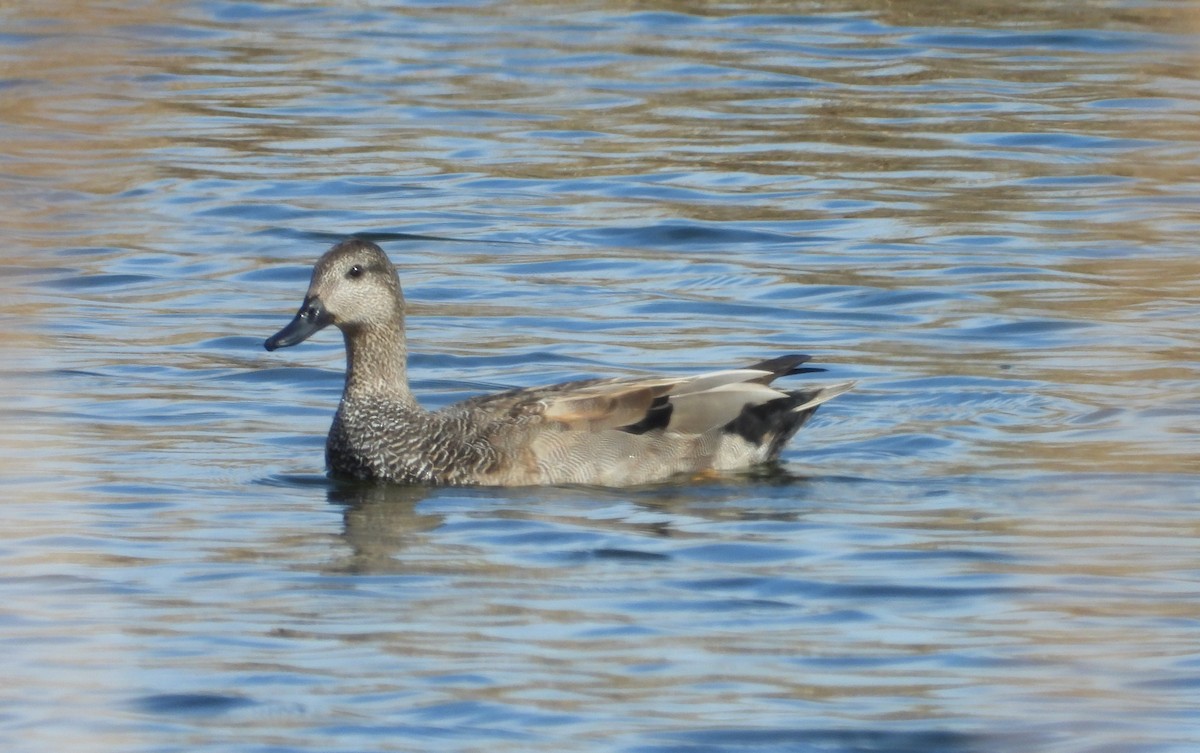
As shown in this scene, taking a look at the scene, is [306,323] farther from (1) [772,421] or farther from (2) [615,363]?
(2) [615,363]

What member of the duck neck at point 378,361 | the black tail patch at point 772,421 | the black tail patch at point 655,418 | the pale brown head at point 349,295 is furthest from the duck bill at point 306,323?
the black tail patch at point 772,421

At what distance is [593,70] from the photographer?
2059 cm

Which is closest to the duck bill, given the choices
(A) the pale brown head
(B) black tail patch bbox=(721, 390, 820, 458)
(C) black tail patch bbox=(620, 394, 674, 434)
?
(A) the pale brown head

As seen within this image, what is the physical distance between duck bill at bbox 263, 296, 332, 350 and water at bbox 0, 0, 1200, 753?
59 centimetres

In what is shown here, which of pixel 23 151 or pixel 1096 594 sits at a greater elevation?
pixel 23 151

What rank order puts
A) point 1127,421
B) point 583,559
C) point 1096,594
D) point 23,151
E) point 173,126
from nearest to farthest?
point 23,151, point 1096,594, point 583,559, point 1127,421, point 173,126

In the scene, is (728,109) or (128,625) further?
(728,109)

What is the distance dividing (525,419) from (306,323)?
1.08m

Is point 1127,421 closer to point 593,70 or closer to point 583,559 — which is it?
point 583,559

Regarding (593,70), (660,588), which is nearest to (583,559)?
(660,588)

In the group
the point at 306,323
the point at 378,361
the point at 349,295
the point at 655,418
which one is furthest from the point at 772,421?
the point at 306,323

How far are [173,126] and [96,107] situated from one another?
1.03 metres

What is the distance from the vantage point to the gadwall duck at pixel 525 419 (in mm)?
10141

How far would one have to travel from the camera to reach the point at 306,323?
10500 millimetres
